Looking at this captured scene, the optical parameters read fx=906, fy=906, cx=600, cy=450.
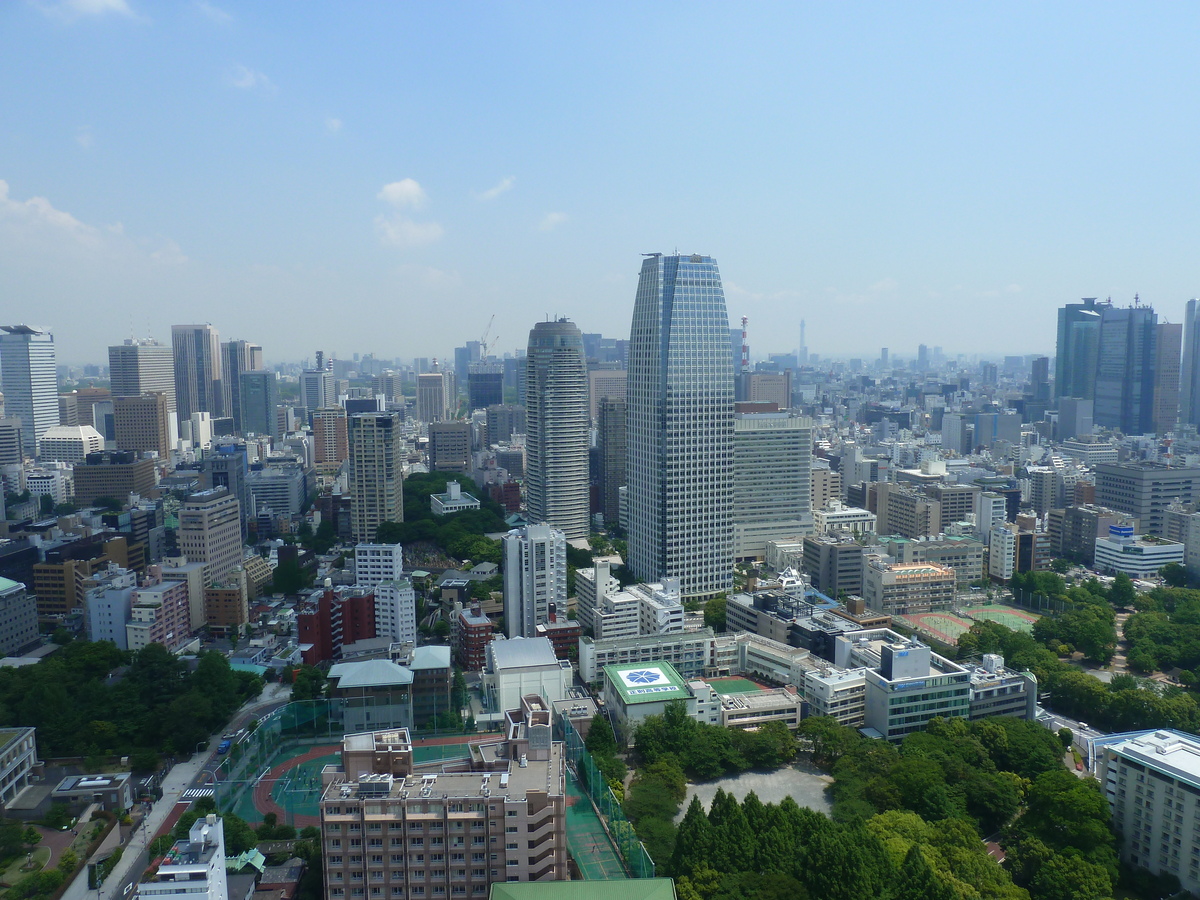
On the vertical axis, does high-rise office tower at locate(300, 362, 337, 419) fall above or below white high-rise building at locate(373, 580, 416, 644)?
above

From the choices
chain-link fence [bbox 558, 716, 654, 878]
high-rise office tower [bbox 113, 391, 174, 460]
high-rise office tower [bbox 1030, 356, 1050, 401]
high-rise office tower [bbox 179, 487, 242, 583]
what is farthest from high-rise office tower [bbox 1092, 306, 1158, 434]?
high-rise office tower [bbox 113, 391, 174, 460]

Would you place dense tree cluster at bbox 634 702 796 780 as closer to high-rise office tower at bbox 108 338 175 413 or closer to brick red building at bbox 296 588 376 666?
brick red building at bbox 296 588 376 666

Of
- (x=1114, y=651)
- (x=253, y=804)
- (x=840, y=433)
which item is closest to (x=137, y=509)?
(x=253, y=804)

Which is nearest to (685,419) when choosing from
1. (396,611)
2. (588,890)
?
(396,611)

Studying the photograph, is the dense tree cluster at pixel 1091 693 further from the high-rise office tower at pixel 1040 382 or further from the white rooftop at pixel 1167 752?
the high-rise office tower at pixel 1040 382

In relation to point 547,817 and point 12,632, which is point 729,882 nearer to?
point 547,817
